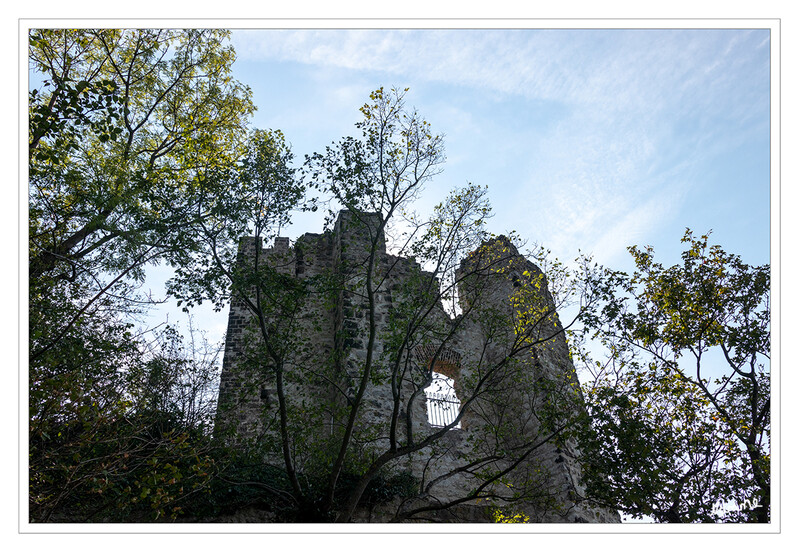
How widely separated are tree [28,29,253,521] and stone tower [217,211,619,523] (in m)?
1.18

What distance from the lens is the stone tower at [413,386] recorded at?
8992mm

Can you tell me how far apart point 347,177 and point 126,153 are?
11.3ft

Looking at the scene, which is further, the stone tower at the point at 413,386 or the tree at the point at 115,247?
the stone tower at the point at 413,386

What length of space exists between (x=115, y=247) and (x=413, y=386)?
512 centimetres

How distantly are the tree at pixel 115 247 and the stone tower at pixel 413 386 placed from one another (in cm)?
118

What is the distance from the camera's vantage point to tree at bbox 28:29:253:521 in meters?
6.16

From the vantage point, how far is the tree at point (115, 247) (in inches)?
243

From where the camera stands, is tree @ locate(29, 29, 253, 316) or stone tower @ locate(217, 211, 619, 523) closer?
tree @ locate(29, 29, 253, 316)

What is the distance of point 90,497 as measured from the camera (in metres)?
7.42

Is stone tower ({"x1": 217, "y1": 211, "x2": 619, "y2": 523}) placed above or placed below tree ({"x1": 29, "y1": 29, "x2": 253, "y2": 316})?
below

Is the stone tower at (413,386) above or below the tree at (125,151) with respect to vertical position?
below

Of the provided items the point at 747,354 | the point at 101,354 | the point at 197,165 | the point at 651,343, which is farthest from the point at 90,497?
the point at 747,354
